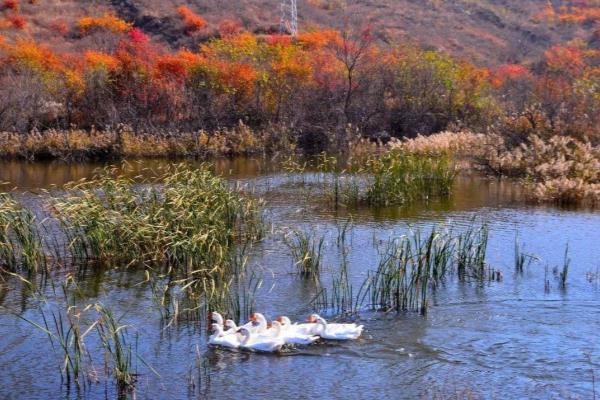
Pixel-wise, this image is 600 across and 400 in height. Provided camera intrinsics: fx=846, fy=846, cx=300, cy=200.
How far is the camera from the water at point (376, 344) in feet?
29.7

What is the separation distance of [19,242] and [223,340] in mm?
5444

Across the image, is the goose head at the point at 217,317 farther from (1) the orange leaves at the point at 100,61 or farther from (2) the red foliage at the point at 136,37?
(2) the red foliage at the point at 136,37

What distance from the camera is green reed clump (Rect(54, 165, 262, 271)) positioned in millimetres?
12727

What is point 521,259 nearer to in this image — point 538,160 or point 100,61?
point 538,160

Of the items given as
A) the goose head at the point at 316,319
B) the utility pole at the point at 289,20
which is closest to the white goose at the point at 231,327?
the goose head at the point at 316,319

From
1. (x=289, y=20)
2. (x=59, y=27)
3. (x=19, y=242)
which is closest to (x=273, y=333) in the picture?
(x=19, y=242)

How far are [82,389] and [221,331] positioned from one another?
180 centimetres

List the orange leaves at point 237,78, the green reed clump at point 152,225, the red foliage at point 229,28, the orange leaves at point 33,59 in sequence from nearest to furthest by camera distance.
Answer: the green reed clump at point 152,225 → the orange leaves at point 237,78 → the orange leaves at point 33,59 → the red foliage at point 229,28

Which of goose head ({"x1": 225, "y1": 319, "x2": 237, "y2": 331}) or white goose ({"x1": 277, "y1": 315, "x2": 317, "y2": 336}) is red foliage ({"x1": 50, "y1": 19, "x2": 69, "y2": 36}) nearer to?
goose head ({"x1": 225, "y1": 319, "x2": 237, "y2": 331})

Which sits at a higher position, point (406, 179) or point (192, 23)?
point (192, 23)

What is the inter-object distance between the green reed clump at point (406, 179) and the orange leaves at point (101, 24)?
32.3m

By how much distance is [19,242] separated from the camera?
13828mm

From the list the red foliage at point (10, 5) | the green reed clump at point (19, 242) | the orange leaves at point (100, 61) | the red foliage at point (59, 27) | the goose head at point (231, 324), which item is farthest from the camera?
the red foliage at point (10, 5)

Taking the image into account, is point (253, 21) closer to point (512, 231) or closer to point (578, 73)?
point (578, 73)
